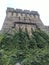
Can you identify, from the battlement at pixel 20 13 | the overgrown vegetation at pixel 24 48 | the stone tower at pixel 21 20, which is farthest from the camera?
the battlement at pixel 20 13

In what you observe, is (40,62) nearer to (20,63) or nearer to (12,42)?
(20,63)

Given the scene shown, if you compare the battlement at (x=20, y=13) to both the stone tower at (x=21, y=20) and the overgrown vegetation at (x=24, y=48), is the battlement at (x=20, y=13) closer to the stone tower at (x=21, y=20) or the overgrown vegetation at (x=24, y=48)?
the stone tower at (x=21, y=20)

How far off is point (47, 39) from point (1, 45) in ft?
14.8

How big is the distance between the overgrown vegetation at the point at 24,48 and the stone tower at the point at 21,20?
2.97m

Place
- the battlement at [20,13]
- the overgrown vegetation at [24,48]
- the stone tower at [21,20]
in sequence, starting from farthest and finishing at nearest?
the battlement at [20,13]
the stone tower at [21,20]
the overgrown vegetation at [24,48]

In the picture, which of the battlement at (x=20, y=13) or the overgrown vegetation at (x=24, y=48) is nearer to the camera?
the overgrown vegetation at (x=24, y=48)

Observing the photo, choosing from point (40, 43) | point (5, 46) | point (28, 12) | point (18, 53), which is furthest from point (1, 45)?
point (28, 12)

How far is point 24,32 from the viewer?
21.1m

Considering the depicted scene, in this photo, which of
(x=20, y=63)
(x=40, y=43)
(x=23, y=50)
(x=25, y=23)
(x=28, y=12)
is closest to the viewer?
(x=20, y=63)

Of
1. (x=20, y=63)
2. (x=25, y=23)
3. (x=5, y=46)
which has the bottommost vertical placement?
(x=20, y=63)

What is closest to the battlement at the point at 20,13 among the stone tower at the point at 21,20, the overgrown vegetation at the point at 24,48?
the stone tower at the point at 21,20

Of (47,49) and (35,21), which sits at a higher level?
(35,21)

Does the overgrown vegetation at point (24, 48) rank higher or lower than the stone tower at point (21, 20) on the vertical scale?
lower

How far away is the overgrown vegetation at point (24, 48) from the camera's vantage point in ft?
56.9
